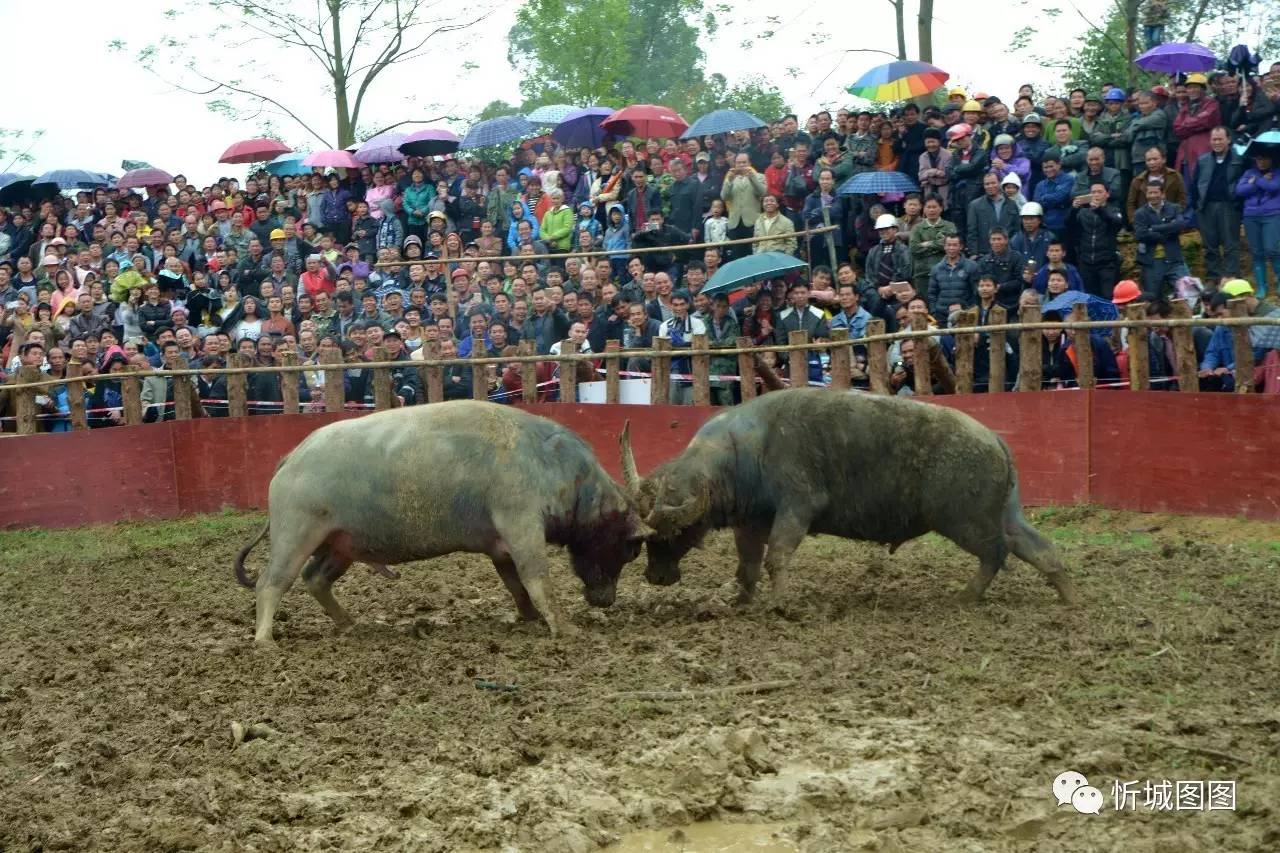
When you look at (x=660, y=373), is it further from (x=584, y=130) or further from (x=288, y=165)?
(x=288, y=165)

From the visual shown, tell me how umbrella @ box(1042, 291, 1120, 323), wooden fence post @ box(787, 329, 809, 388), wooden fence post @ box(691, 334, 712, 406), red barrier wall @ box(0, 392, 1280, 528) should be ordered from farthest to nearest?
wooden fence post @ box(691, 334, 712, 406)
wooden fence post @ box(787, 329, 809, 388)
umbrella @ box(1042, 291, 1120, 323)
red barrier wall @ box(0, 392, 1280, 528)

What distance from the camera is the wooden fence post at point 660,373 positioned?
13430 mm

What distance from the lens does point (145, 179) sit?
848 inches

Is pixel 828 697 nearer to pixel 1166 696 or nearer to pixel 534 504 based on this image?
pixel 1166 696

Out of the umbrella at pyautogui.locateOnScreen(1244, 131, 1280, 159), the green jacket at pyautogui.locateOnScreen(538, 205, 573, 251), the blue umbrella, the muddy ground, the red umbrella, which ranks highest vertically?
the red umbrella

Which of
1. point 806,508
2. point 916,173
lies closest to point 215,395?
point 916,173

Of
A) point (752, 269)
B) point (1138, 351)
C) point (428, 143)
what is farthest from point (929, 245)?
point (428, 143)

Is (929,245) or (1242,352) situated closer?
(1242,352)

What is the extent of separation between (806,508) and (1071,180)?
6.02m

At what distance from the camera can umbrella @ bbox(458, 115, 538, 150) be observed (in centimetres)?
1900

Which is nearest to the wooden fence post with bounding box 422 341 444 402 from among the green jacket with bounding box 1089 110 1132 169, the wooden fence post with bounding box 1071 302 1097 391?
the wooden fence post with bounding box 1071 302 1097 391

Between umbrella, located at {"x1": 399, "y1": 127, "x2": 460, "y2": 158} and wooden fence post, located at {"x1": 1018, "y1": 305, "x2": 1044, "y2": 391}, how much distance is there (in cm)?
881

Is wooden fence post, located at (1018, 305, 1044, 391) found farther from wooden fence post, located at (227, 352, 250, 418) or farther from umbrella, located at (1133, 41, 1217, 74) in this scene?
wooden fence post, located at (227, 352, 250, 418)

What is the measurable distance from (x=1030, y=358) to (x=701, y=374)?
9.23 feet
